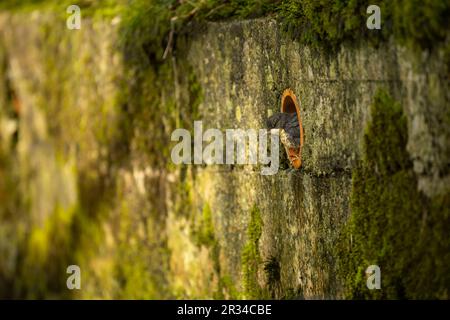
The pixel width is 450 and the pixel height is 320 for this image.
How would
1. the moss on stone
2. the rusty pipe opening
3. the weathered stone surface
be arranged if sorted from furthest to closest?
the moss on stone
the rusty pipe opening
the weathered stone surface

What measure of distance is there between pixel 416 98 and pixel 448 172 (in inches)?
11.5

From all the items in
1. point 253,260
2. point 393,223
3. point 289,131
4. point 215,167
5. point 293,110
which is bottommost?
point 253,260

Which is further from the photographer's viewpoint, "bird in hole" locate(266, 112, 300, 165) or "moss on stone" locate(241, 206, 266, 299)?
"moss on stone" locate(241, 206, 266, 299)

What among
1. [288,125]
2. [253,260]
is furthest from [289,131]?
[253,260]

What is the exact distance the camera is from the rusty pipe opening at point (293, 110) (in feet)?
14.5

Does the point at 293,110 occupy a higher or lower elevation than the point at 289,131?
higher

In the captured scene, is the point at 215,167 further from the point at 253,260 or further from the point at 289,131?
the point at 289,131

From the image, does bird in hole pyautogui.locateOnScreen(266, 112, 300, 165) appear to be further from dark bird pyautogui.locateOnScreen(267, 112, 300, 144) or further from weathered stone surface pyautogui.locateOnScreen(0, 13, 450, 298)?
weathered stone surface pyautogui.locateOnScreen(0, 13, 450, 298)

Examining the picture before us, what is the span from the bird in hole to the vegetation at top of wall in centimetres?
69

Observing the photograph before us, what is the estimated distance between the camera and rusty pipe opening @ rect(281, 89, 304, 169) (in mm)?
4430

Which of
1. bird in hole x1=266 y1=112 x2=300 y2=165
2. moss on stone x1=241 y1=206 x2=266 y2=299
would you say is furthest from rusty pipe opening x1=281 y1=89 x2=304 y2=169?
moss on stone x1=241 y1=206 x2=266 y2=299

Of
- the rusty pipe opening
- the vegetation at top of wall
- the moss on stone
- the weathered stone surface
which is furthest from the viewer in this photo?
the moss on stone

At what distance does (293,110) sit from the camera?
4621mm

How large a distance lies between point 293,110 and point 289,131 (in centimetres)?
12
